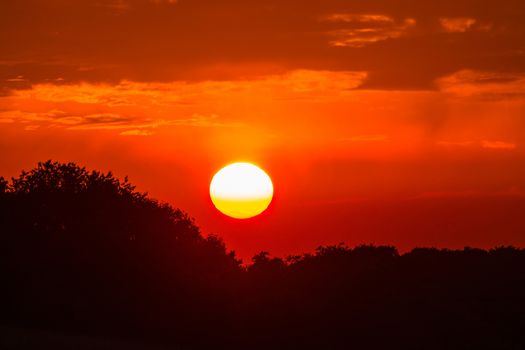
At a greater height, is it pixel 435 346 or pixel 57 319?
pixel 57 319

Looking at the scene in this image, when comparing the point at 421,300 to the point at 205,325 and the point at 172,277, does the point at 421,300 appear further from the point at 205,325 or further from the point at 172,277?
the point at 172,277

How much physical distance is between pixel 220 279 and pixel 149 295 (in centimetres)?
333

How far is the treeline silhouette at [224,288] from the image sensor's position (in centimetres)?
2914

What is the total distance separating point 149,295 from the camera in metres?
34.0

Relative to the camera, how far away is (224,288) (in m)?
34.5

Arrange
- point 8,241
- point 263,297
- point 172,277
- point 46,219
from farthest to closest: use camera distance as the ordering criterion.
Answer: point 46,219
point 8,241
point 172,277
point 263,297

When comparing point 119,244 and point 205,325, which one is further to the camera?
point 119,244

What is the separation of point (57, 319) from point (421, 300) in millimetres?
13026

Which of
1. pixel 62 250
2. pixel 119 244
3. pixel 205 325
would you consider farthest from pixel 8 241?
pixel 205 325

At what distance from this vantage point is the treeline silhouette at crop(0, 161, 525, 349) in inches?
1147

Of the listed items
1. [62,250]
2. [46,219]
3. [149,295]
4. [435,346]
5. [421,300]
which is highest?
[46,219]

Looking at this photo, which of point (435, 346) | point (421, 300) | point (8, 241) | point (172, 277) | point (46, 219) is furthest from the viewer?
point (46, 219)

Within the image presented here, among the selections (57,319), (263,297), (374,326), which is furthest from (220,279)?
(374,326)

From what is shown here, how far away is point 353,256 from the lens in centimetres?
3625
